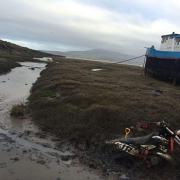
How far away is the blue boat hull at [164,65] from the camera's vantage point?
42131 millimetres

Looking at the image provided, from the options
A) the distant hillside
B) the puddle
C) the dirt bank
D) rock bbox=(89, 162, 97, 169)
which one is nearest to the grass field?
the dirt bank

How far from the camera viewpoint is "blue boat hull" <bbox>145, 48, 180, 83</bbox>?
138 feet

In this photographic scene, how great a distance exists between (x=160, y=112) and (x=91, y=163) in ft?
23.7

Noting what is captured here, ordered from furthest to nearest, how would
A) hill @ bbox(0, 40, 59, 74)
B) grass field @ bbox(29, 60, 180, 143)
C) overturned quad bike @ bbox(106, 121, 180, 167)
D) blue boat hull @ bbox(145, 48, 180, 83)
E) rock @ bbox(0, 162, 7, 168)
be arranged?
hill @ bbox(0, 40, 59, 74) → blue boat hull @ bbox(145, 48, 180, 83) → grass field @ bbox(29, 60, 180, 143) → overturned quad bike @ bbox(106, 121, 180, 167) → rock @ bbox(0, 162, 7, 168)

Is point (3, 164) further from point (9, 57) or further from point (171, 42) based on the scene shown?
point (9, 57)

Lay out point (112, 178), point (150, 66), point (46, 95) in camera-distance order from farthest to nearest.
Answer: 1. point (150, 66)
2. point (46, 95)
3. point (112, 178)

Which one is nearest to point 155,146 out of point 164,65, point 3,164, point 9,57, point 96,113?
point 3,164

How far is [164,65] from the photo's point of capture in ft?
151

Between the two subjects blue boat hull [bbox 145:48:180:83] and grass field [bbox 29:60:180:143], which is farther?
blue boat hull [bbox 145:48:180:83]

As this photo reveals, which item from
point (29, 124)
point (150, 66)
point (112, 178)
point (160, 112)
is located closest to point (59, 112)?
point (29, 124)

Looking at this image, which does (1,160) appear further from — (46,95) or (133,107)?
(46,95)

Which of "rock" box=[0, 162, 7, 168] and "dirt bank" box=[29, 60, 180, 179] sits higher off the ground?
"dirt bank" box=[29, 60, 180, 179]

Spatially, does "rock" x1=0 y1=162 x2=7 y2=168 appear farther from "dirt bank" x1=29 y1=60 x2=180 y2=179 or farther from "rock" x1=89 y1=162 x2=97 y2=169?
"dirt bank" x1=29 y1=60 x2=180 y2=179

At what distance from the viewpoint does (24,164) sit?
14000 millimetres
